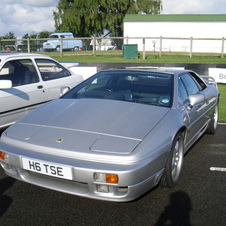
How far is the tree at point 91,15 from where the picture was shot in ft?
144

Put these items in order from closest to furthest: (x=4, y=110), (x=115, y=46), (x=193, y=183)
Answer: (x=193, y=183) → (x=4, y=110) → (x=115, y=46)

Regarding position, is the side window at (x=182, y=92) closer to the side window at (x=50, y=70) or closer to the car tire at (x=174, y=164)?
the car tire at (x=174, y=164)

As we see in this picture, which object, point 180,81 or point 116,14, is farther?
point 116,14

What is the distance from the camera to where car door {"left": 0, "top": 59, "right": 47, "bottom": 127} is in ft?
16.1

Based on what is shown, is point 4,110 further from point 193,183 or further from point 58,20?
point 58,20

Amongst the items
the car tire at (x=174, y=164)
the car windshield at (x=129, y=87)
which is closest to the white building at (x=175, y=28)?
the car windshield at (x=129, y=87)

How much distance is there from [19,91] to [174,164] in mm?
3015

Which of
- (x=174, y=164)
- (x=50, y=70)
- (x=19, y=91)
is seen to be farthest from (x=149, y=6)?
(x=174, y=164)

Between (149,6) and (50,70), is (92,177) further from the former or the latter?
(149,6)

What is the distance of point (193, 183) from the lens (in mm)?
3596

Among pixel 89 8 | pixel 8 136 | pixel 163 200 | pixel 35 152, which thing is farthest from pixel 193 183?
pixel 89 8

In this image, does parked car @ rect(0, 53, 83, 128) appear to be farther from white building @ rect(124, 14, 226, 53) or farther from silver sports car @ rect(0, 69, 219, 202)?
white building @ rect(124, 14, 226, 53)

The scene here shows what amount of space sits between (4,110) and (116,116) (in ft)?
7.78

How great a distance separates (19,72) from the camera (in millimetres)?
5531
